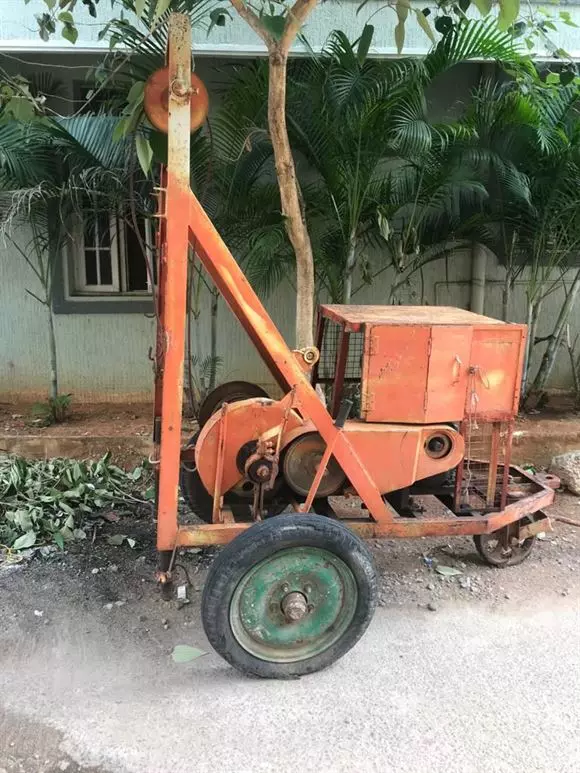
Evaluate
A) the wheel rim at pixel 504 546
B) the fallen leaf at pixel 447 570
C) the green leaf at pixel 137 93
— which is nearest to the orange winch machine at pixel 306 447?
the green leaf at pixel 137 93


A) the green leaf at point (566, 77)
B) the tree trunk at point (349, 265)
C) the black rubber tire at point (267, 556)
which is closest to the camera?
the black rubber tire at point (267, 556)

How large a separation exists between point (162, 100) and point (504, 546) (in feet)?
10.1

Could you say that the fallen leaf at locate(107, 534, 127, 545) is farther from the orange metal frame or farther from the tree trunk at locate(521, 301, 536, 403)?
the tree trunk at locate(521, 301, 536, 403)

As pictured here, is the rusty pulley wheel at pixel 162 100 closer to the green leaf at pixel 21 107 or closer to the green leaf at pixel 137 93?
the green leaf at pixel 137 93

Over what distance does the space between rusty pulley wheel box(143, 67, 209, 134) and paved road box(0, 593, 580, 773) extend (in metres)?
2.46

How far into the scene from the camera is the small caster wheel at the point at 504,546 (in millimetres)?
3938

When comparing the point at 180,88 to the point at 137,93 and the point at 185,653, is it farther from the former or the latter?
the point at 185,653

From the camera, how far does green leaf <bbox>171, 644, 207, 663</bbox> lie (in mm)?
3137

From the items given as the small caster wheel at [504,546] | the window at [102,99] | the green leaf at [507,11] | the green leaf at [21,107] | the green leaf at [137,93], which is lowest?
the small caster wheel at [504,546]

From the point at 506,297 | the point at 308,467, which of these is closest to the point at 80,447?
the point at 308,467

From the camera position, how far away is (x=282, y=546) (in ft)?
9.30

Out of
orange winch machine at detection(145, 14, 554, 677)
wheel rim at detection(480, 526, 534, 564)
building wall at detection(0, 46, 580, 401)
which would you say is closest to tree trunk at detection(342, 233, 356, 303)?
building wall at detection(0, 46, 580, 401)

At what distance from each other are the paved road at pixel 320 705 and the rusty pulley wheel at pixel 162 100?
8.06 ft

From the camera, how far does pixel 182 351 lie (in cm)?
287
